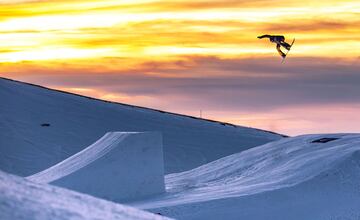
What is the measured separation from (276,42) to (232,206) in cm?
681

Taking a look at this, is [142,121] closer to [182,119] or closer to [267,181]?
[182,119]

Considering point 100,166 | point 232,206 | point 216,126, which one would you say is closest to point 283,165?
point 232,206

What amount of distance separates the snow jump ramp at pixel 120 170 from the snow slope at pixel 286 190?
0.66 metres

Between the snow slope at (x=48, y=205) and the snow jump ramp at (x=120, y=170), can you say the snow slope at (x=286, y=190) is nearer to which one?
the snow jump ramp at (x=120, y=170)

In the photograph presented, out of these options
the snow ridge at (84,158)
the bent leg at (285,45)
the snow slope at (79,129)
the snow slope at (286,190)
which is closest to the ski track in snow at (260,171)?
the snow slope at (286,190)

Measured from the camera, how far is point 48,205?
2.56m

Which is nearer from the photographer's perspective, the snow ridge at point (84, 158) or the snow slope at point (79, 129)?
the snow ridge at point (84, 158)

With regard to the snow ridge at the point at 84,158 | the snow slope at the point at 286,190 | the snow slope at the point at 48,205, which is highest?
the snow ridge at the point at 84,158

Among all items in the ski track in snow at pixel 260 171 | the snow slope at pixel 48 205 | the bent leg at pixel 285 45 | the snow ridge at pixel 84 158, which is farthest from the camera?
the bent leg at pixel 285 45

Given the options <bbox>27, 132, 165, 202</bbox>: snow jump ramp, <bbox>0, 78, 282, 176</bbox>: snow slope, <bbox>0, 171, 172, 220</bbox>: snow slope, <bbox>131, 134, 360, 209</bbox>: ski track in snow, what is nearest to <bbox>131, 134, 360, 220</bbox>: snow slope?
<bbox>131, 134, 360, 209</bbox>: ski track in snow

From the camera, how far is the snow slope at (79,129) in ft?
112

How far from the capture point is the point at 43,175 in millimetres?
22406

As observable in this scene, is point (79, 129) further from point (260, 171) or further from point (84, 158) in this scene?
point (260, 171)

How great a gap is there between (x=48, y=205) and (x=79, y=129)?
34.8 m
